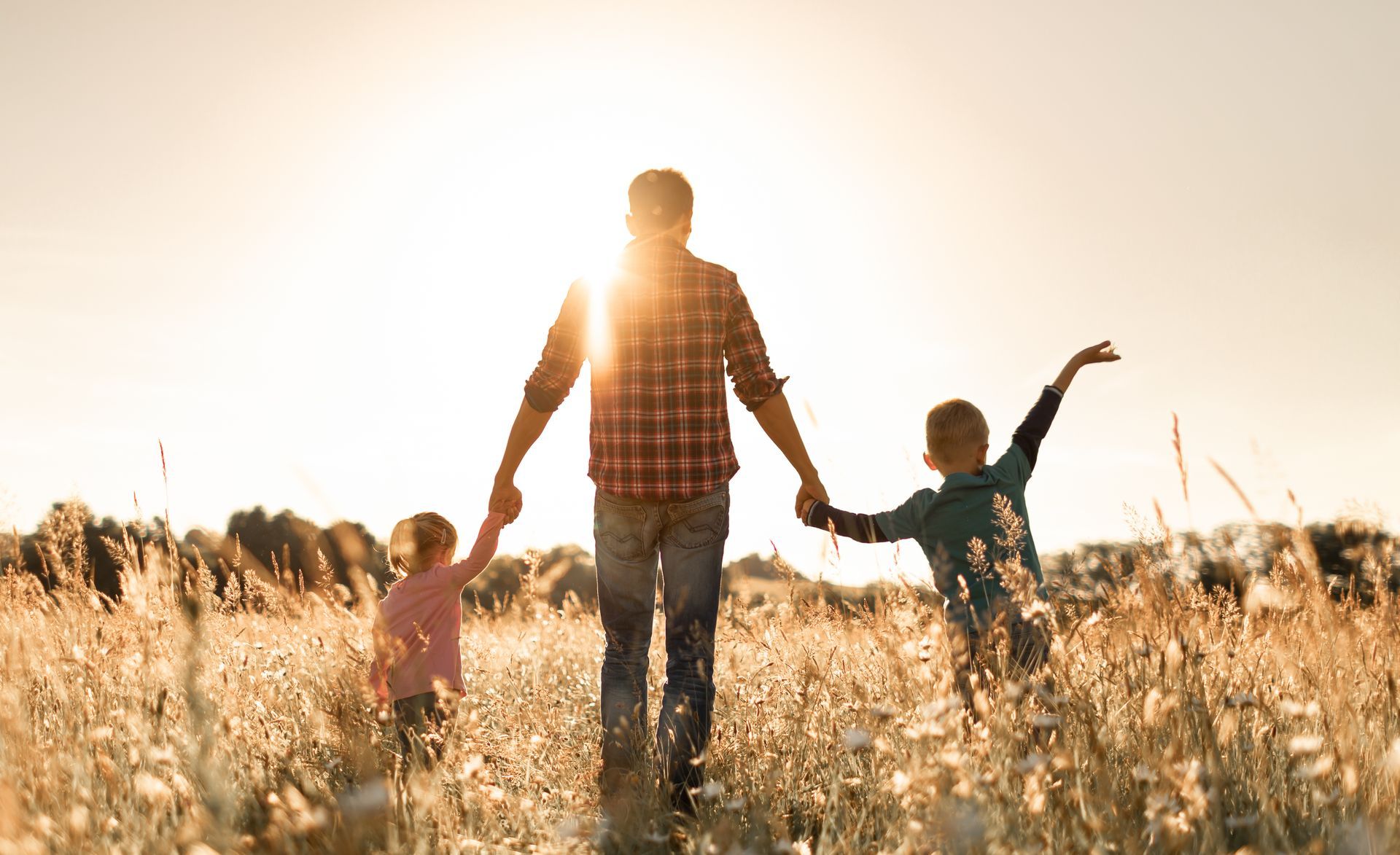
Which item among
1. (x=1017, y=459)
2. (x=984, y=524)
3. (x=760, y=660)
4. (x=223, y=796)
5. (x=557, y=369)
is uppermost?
(x=557, y=369)

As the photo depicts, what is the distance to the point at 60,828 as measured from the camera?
197 cm

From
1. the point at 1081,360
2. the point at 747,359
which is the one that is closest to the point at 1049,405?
the point at 1081,360

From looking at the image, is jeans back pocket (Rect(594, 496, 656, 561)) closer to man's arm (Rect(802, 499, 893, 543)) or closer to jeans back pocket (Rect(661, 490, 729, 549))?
jeans back pocket (Rect(661, 490, 729, 549))

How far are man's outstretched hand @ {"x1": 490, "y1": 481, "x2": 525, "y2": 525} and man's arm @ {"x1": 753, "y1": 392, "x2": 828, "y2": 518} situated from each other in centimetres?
104

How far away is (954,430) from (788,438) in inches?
25.6

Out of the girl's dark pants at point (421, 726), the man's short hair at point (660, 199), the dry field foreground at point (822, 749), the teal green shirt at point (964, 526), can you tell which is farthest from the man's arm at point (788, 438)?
the girl's dark pants at point (421, 726)

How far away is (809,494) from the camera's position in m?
3.55

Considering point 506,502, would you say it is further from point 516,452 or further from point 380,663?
point 380,663

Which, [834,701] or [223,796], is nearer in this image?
[223,796]

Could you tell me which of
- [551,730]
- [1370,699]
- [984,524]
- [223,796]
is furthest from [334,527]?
[1370,699]

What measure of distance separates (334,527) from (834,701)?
6.13ft

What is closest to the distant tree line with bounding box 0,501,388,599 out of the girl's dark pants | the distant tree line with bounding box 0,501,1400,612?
the distant tree line with bounding box 0,501,1400,612

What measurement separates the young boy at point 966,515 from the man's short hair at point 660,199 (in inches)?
49.3

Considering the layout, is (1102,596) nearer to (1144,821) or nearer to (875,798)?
(1144,821)
